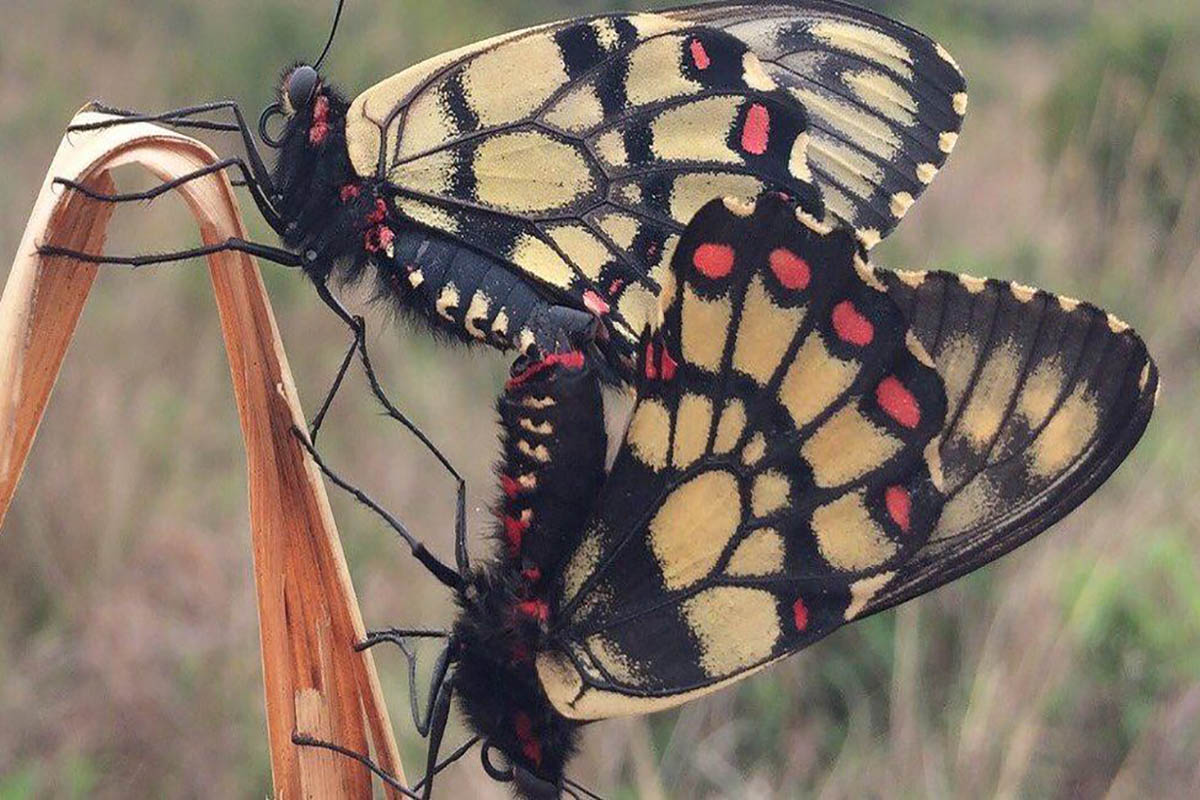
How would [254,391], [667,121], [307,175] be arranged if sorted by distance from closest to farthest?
[254,391] < [307,175] < [667,121]

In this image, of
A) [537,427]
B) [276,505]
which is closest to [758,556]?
[537,427]

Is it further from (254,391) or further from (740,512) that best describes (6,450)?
(740,512)

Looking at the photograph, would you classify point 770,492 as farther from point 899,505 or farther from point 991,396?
point 991,396

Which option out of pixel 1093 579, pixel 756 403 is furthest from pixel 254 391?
pixel 1093 579

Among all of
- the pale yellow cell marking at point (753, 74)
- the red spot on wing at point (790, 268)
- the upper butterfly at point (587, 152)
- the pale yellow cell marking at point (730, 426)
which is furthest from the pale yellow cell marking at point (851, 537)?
the pale yellow cell marking at point (753, 74)

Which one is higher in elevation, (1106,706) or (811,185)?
(811,185)

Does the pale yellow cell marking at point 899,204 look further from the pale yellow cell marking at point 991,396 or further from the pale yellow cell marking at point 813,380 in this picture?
the pale yellow cell marking at point 813,380

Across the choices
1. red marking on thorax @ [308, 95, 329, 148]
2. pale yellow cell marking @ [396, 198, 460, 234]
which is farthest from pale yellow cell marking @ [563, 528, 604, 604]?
red marking on thorax @ [308, 95, 329, 148]
